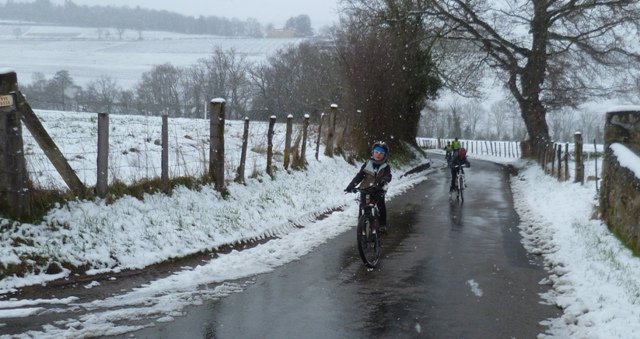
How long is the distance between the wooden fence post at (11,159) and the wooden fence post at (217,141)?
4317 mm

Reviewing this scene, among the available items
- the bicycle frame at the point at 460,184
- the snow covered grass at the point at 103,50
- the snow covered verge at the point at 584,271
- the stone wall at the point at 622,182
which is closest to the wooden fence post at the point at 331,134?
the bicycle frame at the point at 460,184

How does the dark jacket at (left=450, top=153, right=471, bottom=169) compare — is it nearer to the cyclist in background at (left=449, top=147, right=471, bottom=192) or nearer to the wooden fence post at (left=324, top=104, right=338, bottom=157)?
the cyclist in background at (left=449, top=147, right=471, bottom=192)

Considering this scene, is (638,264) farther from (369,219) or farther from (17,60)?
(17,60)

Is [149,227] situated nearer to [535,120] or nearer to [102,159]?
[102,159]

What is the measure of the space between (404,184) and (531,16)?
1646 centimetres

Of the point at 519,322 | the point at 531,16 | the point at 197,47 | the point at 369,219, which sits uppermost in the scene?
the point at 197,47

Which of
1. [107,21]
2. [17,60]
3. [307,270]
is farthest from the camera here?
[107,21]

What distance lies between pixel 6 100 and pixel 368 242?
5.20 meters

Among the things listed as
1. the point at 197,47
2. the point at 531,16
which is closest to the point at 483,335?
the point at 531,16

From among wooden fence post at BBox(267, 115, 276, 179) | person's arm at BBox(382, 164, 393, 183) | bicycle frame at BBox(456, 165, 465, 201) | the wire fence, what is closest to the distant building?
the wire fence

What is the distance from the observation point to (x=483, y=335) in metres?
5.71

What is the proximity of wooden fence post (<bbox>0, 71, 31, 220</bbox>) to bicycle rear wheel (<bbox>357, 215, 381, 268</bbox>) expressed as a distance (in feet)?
14.5

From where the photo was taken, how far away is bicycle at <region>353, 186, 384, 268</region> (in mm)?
8492

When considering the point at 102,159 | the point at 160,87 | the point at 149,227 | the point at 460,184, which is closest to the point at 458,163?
the point at 460,184
